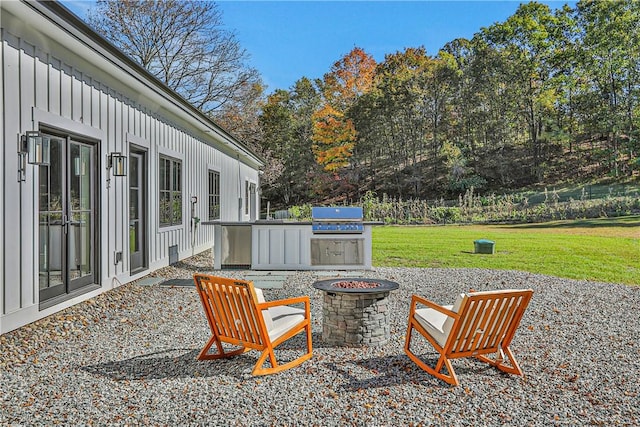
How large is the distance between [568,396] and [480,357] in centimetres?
81

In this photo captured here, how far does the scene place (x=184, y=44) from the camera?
1922cm

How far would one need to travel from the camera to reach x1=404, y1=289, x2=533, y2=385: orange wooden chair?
3301 mm

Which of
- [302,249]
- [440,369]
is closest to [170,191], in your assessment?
[302,249]

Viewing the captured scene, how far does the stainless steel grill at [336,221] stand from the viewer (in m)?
8.54

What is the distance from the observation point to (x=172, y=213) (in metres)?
9.10

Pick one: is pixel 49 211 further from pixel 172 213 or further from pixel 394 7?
pixel 394 7

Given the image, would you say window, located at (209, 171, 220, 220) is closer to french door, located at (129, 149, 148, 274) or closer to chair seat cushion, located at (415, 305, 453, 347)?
french door, located at (129, 149, 148, 274)

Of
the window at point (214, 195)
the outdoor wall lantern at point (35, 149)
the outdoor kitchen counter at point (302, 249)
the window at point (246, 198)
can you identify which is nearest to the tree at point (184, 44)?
the window at point (246, 198)

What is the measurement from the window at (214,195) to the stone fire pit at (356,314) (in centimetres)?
846

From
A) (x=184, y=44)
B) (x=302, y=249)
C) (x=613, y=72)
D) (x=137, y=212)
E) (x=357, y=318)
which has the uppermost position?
(x=613, y=72)

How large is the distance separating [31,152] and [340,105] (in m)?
27.4

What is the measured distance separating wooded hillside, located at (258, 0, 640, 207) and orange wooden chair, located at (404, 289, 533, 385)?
80.9ft

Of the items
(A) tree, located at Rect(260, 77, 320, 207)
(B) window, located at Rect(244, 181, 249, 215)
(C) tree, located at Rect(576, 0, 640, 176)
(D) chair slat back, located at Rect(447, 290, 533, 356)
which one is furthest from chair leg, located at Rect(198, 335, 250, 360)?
(A) tree, located at Rect(260, 77, 320, 207)

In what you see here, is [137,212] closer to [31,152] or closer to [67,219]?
[67,219]
